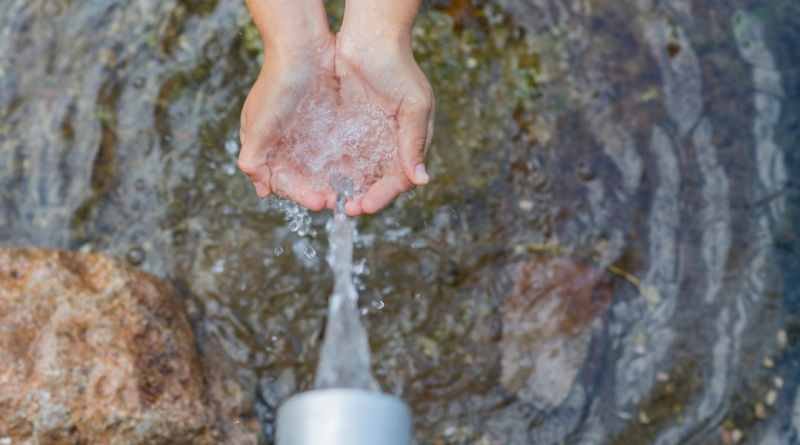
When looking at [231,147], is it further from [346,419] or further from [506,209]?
[346,419]

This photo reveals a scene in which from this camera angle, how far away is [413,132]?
8.14ft

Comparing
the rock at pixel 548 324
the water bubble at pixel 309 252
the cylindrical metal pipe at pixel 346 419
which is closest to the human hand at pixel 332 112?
the water bubble at pixel 309 252

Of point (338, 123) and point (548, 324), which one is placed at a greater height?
point (338, 123)

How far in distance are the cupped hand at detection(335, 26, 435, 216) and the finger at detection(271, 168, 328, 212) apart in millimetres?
92

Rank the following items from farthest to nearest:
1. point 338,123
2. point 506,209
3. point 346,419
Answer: point 506,209, point 338,123, point 346,419

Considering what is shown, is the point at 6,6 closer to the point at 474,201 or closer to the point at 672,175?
the point at 474,201

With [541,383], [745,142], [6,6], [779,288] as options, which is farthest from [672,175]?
[6,6]

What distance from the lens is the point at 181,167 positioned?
10.4 feet

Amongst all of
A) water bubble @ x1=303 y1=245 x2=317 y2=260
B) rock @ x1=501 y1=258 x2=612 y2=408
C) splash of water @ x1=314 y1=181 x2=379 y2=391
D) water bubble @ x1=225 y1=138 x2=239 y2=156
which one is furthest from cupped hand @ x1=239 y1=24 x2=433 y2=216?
A: rock @ x1=501 y1=258 x2=612 y2=408

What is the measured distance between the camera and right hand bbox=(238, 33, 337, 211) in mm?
2488

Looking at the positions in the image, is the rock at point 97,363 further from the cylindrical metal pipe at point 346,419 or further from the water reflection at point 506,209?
the cylindrical metal pipe at point 346,419

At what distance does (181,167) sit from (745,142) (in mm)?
2083

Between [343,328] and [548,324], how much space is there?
73 centimetres

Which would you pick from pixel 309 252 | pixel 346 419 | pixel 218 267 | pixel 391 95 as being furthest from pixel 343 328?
pixel 346 419
